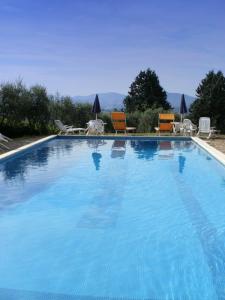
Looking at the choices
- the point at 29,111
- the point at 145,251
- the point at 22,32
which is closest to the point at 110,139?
the point at 29,111

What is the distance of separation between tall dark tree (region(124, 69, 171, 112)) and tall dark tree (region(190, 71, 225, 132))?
43.3ft

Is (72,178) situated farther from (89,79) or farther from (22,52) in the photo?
(89,79)

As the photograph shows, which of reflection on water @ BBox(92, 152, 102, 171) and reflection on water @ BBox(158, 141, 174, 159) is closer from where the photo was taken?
reflection on water @ BBox(92, 152, 102, 171)

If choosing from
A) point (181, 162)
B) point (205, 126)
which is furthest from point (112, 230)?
point (205, 126)

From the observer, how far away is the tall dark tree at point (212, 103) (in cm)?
3291

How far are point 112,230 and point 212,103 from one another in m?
30.2

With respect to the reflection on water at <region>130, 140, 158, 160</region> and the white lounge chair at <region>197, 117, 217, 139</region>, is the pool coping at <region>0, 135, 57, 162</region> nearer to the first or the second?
the reflection on water at <region>130, 140, 158, 160</region>

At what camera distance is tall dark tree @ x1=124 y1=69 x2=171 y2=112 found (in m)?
48.8

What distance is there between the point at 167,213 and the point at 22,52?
1521 centimetres

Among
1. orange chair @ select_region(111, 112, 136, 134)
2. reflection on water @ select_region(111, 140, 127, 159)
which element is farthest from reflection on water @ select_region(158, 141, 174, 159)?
orange chair @ select_region(111, 112, 136, 134)

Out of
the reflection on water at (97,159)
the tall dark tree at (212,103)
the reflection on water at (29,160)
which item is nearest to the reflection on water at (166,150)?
the reflection on water at (97,159)

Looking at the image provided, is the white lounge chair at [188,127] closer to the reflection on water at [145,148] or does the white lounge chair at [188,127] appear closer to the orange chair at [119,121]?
the reflection on water at [145,148]

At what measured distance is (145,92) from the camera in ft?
163

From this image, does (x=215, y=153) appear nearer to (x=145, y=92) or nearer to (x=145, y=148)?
(x=145, y=148)
